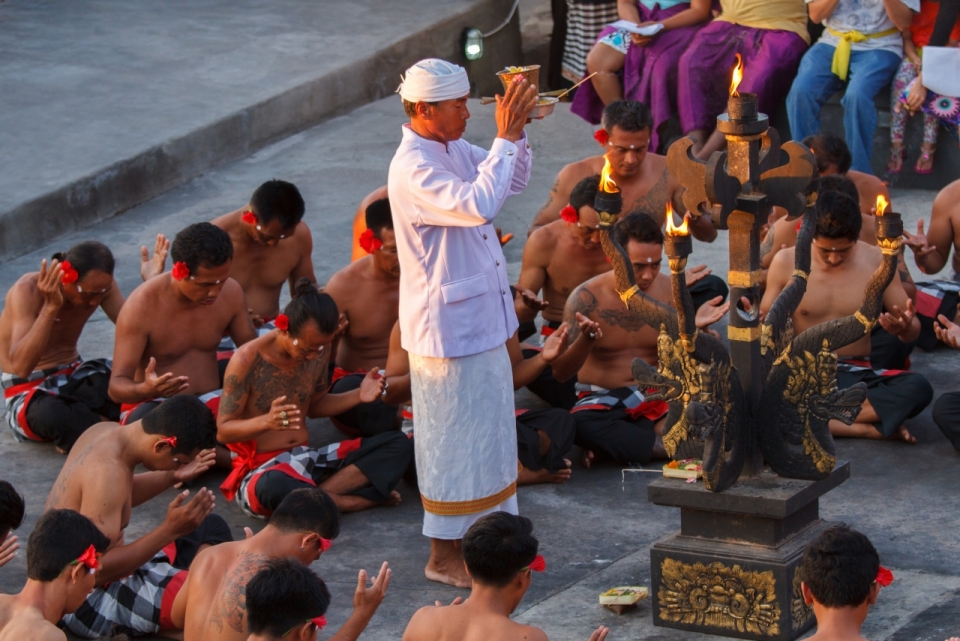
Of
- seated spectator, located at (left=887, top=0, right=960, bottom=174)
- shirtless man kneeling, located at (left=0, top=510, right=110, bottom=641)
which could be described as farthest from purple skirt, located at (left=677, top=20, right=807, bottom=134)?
shirtless man kneeling, located at (left=0, top=510, right=110, bottom=641)

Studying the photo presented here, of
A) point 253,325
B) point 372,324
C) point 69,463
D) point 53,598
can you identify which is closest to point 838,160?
point 372,324

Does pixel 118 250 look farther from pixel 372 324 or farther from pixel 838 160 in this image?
pixel 838 160

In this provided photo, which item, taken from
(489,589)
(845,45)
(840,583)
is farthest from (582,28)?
(840,583)

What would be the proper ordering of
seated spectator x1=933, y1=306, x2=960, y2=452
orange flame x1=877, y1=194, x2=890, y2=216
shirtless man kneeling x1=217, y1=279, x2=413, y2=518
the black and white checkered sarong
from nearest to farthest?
orange flame x1=877, y1=194, x2=890, y2=216 → the black and white checkered sarong → shirtless man kneeling x1=217, y1=279, x2=413, y2=518 → seated spectator x1=933, y1=306, x2=960, y2=452

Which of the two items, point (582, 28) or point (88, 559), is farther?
point (582, 28)

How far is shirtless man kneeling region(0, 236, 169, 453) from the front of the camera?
7332 mm

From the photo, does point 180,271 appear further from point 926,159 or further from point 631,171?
point 926,159

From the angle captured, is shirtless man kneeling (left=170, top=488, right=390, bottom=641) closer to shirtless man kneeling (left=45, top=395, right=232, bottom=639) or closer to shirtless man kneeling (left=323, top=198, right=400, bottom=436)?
shirtless man kneeling (left=45, top=395, right=232, bottom=639)

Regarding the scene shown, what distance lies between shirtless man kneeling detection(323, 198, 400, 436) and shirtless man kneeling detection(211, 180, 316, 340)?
0.61 metres

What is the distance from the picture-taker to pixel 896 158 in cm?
1097

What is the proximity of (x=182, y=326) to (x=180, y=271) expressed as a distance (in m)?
0.34

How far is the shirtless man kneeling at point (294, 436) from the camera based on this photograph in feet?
21.4

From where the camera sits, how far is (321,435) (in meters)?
7.78

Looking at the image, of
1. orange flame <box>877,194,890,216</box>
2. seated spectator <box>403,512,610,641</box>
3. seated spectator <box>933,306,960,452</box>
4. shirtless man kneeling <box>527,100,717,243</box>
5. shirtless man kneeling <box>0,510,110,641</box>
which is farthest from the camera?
shirtless man kneeling <box>527,100,717,243</box>
